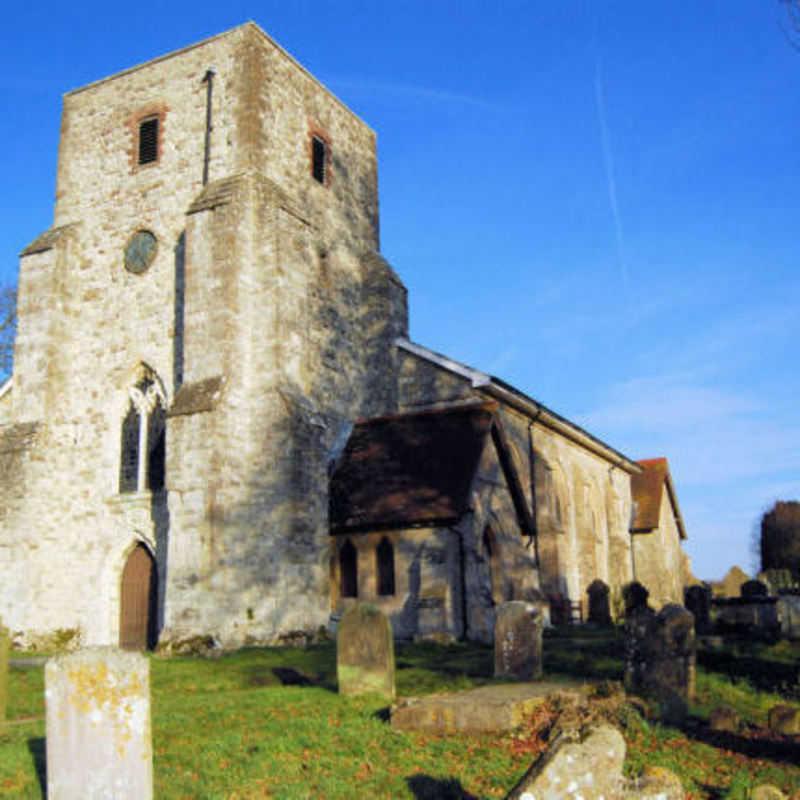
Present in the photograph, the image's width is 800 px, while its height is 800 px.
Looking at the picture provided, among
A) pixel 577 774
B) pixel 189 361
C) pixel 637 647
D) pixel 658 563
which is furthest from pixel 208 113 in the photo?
pixel 658 563

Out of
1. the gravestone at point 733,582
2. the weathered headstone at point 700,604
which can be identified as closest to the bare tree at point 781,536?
the gravestone at point 733,582

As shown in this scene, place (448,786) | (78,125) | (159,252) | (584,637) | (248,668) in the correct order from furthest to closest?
1. (78,125)
2. (159,252)
3. (584,637)
4. (248,668)
5. (448,786)

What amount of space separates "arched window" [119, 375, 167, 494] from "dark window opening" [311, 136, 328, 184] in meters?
7.64

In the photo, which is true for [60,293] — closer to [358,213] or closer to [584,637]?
[358,213]

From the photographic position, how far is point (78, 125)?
2498cm

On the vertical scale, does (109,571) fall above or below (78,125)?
below

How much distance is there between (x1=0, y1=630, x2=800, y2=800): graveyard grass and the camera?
7.16 metres

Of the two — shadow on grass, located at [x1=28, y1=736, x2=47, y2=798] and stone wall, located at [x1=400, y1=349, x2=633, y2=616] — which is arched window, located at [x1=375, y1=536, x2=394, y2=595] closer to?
stone wall, located at [x1=400, y1=349, x2=633, y2=616]

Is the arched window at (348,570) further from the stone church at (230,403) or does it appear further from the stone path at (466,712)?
the stone path at (466,712)

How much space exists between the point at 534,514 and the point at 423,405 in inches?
233

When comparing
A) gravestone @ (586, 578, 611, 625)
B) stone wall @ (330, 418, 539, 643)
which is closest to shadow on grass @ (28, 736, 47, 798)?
stone wall @ (330, 418, 539, 643)

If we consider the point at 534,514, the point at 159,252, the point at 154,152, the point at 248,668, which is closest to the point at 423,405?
the point at 534,514

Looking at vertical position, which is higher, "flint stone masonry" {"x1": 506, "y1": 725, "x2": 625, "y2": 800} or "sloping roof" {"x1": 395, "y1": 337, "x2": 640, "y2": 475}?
"sloping roof" {"x1": 395, "y1": 337, "x2": 640, "y2": 475}

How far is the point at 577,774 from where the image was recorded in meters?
4.60
